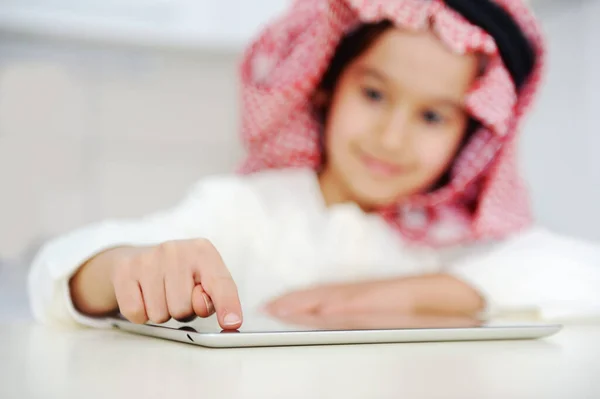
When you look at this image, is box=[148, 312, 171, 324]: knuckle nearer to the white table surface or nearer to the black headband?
the white table surface

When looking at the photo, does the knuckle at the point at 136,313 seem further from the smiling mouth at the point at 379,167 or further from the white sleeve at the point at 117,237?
the smiling mouth at the point at 379,167

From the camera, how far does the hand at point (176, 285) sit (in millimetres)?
420

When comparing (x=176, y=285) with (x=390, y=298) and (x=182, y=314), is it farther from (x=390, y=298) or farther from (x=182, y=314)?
(x=390, y=298)

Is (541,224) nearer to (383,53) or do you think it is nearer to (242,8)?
(383,53)

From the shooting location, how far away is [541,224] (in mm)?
1346

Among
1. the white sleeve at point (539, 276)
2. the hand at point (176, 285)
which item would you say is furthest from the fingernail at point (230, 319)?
the white sleeve at point (539, 276)

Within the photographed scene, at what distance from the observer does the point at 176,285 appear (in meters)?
0.44

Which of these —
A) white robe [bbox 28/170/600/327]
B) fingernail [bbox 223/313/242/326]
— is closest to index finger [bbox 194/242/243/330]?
fingernail [bbox 223/313/242/326]

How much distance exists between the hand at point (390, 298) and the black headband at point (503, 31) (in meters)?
0.34

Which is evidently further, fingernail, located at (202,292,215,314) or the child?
the child

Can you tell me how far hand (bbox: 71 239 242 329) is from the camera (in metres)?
0.42

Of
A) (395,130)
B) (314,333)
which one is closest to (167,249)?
(314,333)

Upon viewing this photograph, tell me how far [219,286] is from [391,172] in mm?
580

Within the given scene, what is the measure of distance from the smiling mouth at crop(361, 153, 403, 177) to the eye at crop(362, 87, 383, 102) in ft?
0.28
